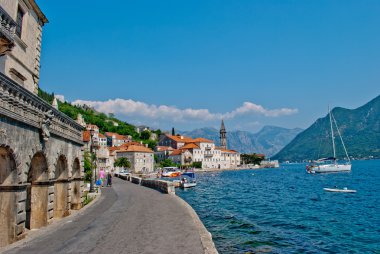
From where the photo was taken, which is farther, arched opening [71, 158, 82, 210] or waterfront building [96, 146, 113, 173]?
waterfront building [96, 146, 113, 173]

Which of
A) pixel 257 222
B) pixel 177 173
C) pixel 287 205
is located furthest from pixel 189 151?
pixel 257 222

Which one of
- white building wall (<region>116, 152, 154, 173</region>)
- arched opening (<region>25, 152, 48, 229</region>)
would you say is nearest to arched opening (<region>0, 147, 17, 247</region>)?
arched opening (<region>25, 152, 48, 229</region>)

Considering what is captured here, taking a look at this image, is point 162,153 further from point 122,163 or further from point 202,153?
point 122,163

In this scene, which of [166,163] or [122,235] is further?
[166,163]

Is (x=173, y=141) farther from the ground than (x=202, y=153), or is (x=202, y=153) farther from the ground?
(x=173, y=141)

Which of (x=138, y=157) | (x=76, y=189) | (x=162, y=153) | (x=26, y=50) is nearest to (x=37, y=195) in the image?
(x=76, y=189)

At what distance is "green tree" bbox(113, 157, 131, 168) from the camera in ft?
404

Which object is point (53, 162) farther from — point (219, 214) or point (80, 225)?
point (219, 214)

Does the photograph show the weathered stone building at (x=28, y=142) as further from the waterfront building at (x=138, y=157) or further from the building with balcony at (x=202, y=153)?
the building with balcony at (x=202, y=153)

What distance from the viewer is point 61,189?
62.1ft

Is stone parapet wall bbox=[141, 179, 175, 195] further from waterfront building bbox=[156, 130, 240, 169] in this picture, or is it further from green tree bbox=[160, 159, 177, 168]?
waterfront building bbox=[156, 130, 240, 169]

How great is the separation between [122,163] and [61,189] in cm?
10657

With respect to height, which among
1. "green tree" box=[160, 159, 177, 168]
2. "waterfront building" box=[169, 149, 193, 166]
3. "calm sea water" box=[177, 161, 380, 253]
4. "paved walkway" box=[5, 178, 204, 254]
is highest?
"waterfront building" box=[169, 149, 193, 166]

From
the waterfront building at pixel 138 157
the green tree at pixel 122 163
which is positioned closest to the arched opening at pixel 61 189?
the green tree at pixel 122 163
